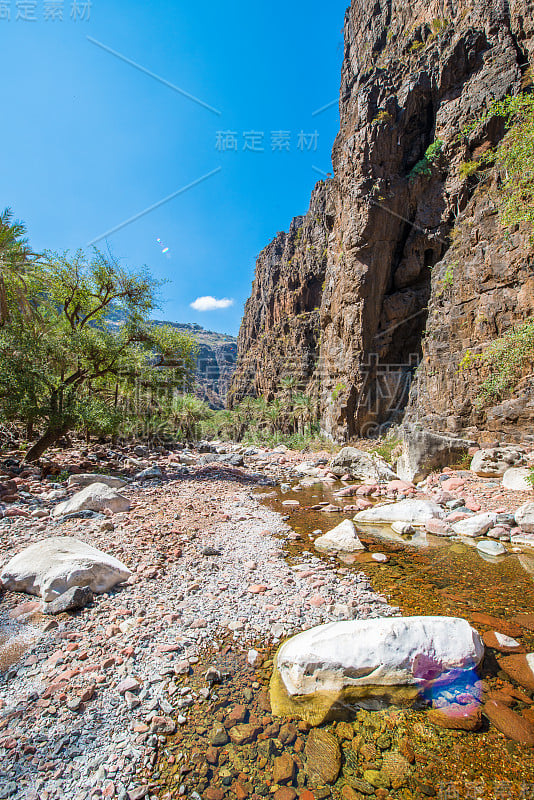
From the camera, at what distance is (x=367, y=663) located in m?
2.67

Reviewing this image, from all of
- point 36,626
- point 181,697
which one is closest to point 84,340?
point 36,626

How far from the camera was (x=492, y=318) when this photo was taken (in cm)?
1311

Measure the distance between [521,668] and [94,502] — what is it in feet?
23.8

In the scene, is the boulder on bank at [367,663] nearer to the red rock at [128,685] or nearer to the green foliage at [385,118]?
the red rock at [128,685]

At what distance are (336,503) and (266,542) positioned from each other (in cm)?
364

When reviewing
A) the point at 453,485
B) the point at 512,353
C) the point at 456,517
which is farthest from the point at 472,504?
the point at 512,353

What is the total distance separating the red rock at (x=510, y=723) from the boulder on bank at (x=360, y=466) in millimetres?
9597

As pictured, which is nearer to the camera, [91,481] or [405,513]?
[405,513]

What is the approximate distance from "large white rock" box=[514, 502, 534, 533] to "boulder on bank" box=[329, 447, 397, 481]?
5615mm

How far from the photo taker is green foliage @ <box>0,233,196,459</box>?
9352mm

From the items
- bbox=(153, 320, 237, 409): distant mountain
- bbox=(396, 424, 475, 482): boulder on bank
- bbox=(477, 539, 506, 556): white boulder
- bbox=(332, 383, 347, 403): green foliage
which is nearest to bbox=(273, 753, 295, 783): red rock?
bbox=(477, 539, 506, 556): white boulder

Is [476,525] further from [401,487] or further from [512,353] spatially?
[512,353]

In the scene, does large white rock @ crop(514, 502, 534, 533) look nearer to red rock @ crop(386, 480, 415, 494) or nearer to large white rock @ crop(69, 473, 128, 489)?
red rock @ crop(386, 480, 415, 494)

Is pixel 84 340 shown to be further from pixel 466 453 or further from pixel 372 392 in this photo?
pixel 372 392
